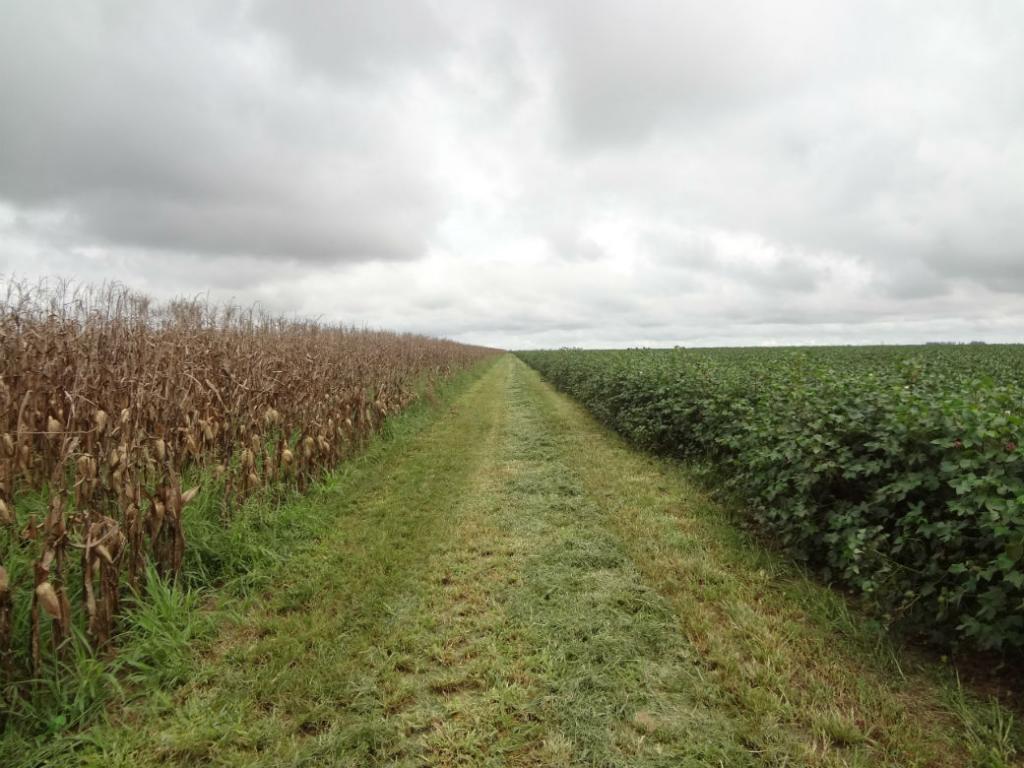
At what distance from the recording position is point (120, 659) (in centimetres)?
301

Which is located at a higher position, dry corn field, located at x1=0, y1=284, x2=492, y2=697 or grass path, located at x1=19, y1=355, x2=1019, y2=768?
dry corn field, located at x1=0, y1=284, x2=492, y2=697

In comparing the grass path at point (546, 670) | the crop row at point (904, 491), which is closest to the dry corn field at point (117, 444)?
the grass path at point (546, 670)

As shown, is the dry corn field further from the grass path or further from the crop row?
the crop row

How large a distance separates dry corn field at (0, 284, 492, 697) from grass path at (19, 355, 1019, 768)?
2.74 ft

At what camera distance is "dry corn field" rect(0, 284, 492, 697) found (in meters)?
2.93

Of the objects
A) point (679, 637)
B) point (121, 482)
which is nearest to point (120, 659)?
point (121, 482)

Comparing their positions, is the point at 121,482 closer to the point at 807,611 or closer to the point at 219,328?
the point at 807,611

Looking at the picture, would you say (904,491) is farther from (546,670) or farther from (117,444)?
(117,444)

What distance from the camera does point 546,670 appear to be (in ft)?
9.96

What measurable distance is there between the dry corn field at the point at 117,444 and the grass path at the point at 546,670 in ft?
2.74

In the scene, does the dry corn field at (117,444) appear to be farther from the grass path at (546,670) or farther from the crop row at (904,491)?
the crop row at (904,491)

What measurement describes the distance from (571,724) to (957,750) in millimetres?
1957

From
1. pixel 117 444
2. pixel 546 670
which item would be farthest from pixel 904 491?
pixel 117 444

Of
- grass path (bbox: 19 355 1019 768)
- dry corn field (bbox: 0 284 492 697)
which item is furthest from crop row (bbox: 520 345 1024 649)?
dry corn field (bbox: 0 284 492 697)
